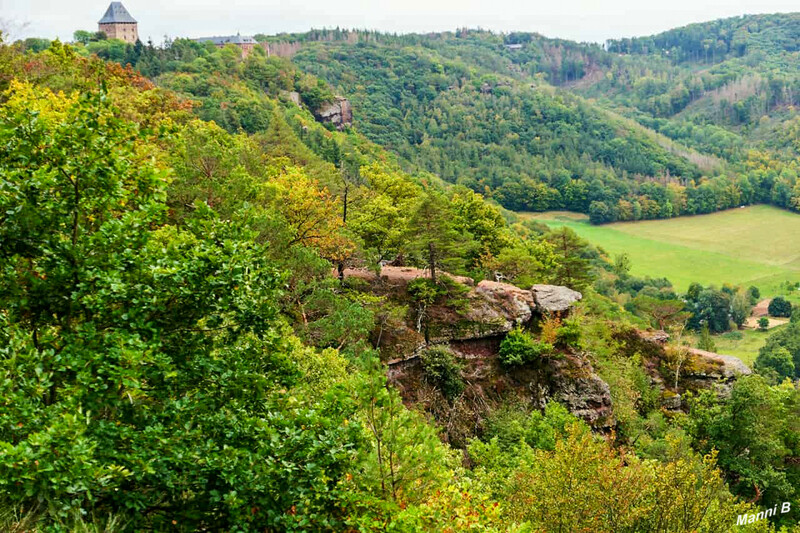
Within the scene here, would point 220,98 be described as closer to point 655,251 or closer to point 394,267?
point 394,267

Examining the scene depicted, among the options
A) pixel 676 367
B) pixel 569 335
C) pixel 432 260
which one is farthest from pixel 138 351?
pixel 676 367

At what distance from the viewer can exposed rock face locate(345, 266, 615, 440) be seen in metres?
36.2

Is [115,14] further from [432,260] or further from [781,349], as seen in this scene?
[781,349]

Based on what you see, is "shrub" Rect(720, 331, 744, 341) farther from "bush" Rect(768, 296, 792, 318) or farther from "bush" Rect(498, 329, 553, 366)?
"bush" Rect(498, 329, 553, 366)

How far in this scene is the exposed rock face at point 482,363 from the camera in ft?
119

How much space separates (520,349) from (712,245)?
13328 cm

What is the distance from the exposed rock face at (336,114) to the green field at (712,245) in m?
65.4

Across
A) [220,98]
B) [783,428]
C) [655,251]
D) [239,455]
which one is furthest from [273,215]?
[655,251]

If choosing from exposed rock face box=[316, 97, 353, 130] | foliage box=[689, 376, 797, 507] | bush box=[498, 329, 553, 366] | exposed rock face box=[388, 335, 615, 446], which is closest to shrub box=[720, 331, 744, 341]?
foliage box=[689, 376, 797, 507]

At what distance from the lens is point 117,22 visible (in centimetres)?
13688

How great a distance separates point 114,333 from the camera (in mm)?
9539

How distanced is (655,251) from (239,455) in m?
153

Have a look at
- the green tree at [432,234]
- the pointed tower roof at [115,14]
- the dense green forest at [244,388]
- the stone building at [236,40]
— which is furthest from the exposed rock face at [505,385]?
the stone building at [236,40]

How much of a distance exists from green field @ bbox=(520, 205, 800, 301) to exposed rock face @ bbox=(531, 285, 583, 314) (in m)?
94.2
